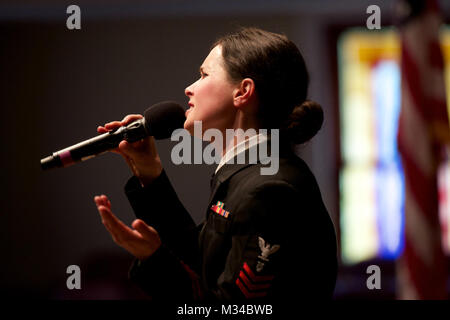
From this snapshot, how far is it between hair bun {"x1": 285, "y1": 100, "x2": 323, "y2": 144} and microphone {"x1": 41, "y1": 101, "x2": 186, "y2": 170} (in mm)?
257

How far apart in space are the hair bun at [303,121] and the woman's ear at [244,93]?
0.10 metres

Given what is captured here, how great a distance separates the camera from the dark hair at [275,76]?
1098 mm

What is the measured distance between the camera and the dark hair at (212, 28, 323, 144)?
3.60ft

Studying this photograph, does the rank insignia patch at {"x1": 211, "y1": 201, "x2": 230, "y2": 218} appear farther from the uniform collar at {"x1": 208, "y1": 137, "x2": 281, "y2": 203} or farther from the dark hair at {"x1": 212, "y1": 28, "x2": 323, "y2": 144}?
the dark hair at {"x1": 212, "y1": 28, "x2": 323, "y2": 144}

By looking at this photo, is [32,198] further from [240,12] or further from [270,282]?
[270,282]

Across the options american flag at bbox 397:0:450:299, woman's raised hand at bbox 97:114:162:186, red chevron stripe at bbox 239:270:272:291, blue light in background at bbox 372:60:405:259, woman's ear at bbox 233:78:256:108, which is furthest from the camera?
blue light in background at bbox 372:60:405:259

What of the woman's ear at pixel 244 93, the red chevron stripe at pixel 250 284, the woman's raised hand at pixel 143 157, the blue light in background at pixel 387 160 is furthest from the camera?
the blue light in background at pixel 387 160

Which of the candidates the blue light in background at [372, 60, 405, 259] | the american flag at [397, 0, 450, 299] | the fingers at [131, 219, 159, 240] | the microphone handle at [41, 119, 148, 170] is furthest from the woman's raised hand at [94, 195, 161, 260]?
the blue light in background at [372, 60, 405, 259]

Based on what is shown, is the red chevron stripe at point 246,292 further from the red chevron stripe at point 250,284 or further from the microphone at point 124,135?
the microphone at point 124,135

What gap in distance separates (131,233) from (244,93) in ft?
1.16

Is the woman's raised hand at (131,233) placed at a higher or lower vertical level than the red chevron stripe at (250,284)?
higher

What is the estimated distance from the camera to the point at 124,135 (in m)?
1.17

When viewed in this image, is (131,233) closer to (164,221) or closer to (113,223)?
(113,223)

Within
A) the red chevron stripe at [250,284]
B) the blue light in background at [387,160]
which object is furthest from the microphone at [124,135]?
the blue light in background at [387,160]
